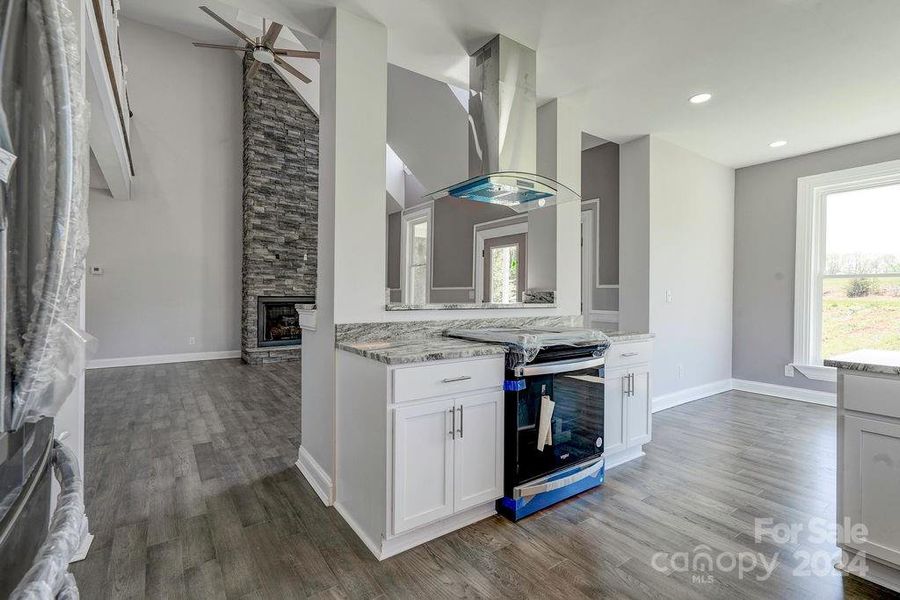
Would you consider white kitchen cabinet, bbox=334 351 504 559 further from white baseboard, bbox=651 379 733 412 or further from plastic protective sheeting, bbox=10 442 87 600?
white baseboard, bbox=651 379 733 412

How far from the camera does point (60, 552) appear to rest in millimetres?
456

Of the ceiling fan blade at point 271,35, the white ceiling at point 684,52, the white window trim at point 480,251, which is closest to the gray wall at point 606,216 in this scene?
the white ceiling at point 684,52

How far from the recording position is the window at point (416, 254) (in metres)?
6.48

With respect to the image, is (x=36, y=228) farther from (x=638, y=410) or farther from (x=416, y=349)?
(x=638, y=410)

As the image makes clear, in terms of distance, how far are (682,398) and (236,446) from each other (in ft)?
13.3

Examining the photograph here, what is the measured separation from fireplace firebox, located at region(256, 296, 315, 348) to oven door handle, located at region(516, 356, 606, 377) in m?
4.75

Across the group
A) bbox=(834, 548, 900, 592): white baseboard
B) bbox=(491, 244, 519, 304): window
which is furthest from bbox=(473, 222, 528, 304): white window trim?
bbox=(834, 548, 900, 592): white baseboard

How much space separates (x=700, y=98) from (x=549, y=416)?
279 cm

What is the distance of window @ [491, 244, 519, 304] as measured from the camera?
16.7ft

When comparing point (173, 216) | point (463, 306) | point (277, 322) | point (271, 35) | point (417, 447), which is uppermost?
point (271, 35)

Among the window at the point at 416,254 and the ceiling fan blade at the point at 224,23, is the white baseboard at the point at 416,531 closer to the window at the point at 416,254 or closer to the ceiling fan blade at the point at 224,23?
the ceiling fan blade at the point at 224,23

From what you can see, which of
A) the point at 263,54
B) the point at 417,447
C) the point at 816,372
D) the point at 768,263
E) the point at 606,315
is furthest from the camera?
the point at 263,54

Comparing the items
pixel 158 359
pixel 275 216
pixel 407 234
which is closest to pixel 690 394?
pixel 407 234

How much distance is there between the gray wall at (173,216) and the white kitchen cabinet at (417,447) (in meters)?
5.37
